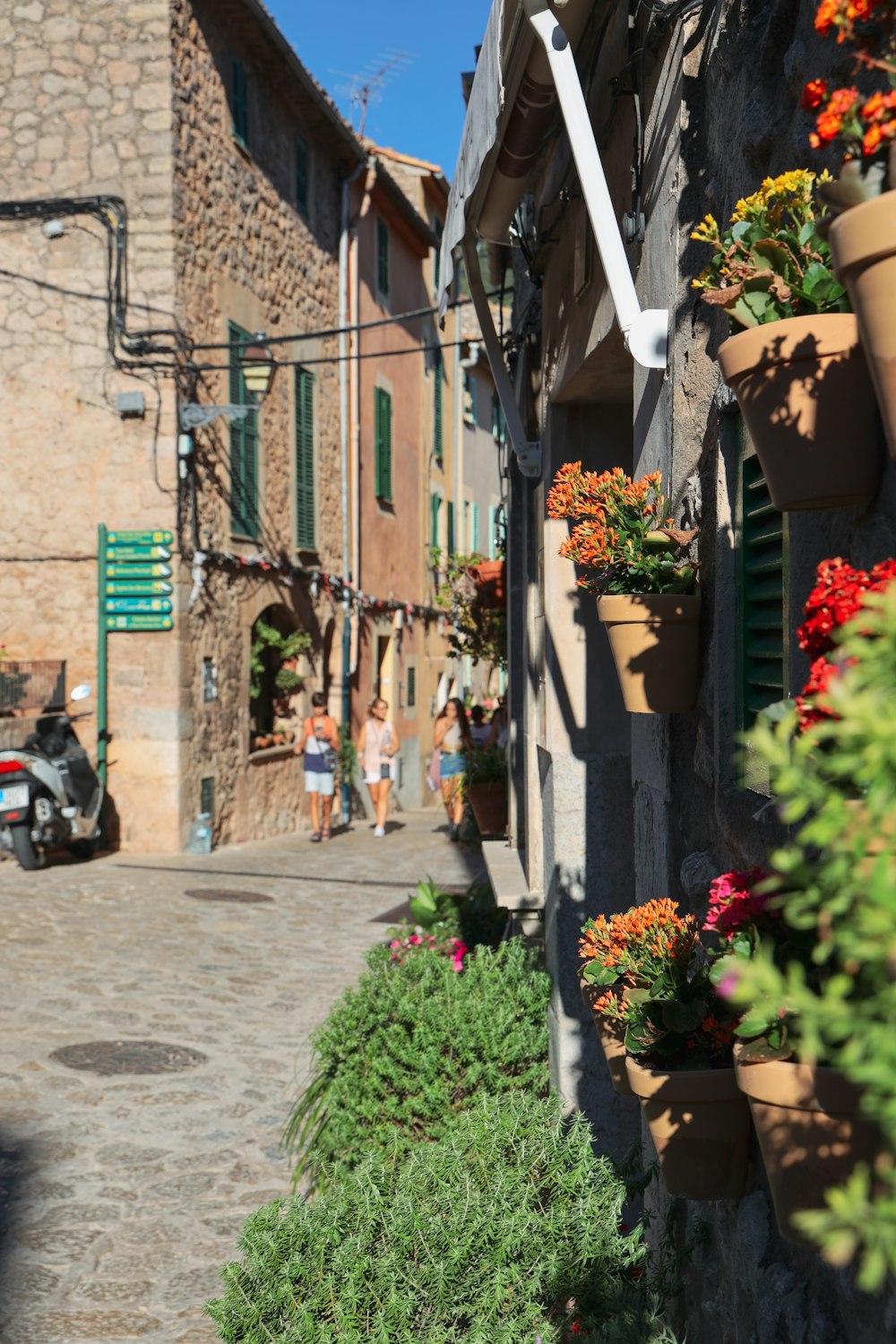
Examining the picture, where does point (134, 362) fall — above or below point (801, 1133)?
above

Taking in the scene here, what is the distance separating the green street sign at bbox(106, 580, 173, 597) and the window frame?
3.72m

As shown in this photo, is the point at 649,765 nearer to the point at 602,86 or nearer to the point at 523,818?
the point at 602,86

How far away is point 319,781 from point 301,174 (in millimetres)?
7816

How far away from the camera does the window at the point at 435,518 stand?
80.1ft

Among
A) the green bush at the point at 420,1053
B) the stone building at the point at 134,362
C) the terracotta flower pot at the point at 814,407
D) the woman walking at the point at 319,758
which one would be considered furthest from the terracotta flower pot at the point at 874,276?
the woman walking at the point at 319,758

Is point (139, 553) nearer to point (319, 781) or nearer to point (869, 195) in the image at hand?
point (319, 781)

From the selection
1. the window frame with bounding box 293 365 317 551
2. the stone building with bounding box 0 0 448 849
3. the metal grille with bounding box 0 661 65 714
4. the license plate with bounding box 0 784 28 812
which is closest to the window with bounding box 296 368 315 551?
the window frame with bounding box 293 365 317 551

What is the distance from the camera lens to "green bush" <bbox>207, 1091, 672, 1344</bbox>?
2.50 m

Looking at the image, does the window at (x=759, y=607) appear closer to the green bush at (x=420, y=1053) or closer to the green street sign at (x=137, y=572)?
the green bush at (x=420, y=1053)

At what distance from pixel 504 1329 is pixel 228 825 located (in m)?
12.3

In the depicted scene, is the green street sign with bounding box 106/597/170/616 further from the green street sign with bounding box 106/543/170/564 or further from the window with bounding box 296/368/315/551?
the window with bounding box 296/368/315/551

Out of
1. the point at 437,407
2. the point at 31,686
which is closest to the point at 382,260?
the point at 437,407

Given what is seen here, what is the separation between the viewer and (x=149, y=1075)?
6.12 m

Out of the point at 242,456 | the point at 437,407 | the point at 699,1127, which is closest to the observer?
the point at 699,1127
